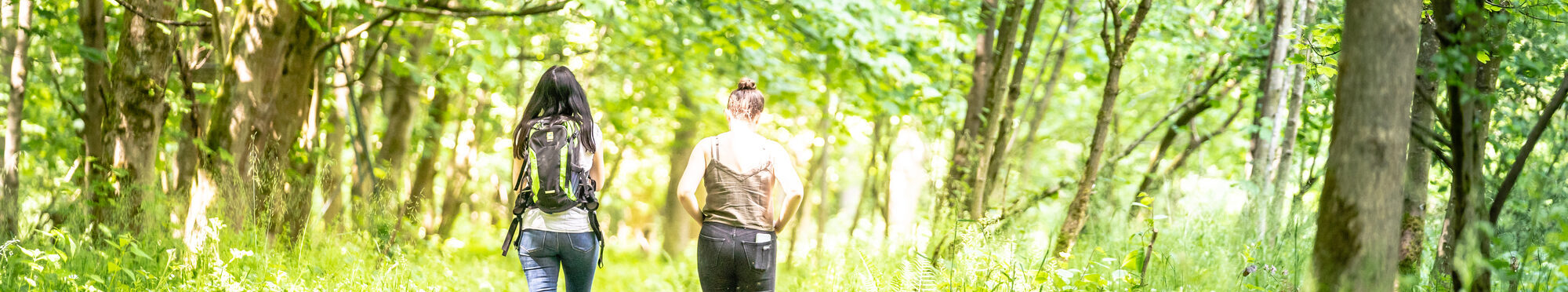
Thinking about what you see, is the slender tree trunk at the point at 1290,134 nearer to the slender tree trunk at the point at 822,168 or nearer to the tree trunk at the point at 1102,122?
the tree trunk at the point at 1102,122

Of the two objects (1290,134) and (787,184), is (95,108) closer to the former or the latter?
(787,184)

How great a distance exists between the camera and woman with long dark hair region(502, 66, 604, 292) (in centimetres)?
401

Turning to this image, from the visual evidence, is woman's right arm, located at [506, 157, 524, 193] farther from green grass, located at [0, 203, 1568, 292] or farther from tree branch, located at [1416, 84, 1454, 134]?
tree branch, located at [1416, 84, 1454, 134]

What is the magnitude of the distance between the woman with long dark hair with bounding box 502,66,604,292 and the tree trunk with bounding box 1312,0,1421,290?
8.46 ft

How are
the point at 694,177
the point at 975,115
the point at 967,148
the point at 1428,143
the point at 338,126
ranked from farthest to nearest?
the point at 338,126 < the point at 975,115 < the point at 967,148 < the point at 694,177 < the point at 1428,143

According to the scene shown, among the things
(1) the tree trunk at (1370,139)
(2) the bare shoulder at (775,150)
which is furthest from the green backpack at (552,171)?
(1) the tree trunk at (1370,139)

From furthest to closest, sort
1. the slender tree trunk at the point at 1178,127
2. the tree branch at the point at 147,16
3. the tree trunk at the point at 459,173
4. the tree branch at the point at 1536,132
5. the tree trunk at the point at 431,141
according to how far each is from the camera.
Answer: the tree trunk at the point at 459,173 < the tree trunk at the point at 431,141 < the slender tree trunk at the point at 1178,127 < the tree branch at the point at 147,16 < the tree branch at the point at 1536,132

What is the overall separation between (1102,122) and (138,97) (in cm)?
556

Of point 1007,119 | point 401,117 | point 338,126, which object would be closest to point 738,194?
point 1007,119

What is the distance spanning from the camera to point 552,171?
394 centimetres

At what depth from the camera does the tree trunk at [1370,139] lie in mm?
2594

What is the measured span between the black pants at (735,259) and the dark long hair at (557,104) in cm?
61

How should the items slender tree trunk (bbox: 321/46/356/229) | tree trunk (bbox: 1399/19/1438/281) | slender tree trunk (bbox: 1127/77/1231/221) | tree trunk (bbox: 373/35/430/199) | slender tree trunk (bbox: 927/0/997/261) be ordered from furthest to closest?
tree trunk (bbox: 373/35/430/199)
slender tree trunk (bbox: 321/46/356/229)
slender tree trunk (bbox: 1127/77/1231/221)
slender tree trunk (bbox: 927/0/997/261)
tree trunk (bbox: 1399/19/1438/281)

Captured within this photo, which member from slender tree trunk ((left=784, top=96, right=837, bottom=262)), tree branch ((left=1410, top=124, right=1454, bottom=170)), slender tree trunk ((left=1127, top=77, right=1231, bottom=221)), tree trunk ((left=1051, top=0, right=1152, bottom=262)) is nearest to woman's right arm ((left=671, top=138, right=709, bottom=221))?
tree trunk ((left=1051, top=0, right=1152, bottom=262))
